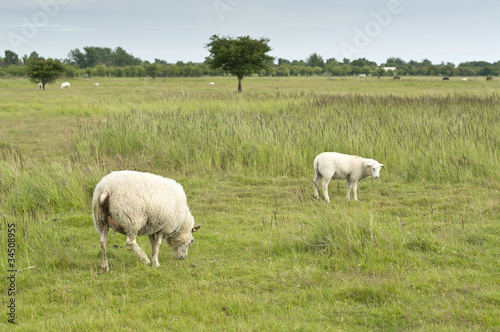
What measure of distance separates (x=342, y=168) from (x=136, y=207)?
4.73 metres

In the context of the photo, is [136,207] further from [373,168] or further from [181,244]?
[373,168]

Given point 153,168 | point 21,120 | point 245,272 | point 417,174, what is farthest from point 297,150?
point 21,120

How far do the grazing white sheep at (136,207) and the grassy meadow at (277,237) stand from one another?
481mm

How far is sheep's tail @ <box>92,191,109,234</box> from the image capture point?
517 cm

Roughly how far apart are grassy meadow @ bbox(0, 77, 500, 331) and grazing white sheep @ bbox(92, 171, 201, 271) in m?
0.48

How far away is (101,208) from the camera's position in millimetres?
5270

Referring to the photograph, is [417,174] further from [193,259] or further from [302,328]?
[302,328]

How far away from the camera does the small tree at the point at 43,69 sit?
49.6 meters

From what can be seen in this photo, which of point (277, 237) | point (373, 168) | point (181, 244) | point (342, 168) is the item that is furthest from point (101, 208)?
point (373, 168)

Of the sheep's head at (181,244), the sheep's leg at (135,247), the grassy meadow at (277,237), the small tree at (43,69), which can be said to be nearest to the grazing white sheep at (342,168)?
the grassy meadow at (277,237)

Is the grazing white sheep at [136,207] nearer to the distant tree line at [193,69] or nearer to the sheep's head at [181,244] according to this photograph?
the sheep's head at [181,244]

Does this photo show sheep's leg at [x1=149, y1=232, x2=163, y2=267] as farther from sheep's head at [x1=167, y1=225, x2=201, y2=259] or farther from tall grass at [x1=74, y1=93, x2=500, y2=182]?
tall grass at [x1=74, y1=93, x2=500, y2=182]

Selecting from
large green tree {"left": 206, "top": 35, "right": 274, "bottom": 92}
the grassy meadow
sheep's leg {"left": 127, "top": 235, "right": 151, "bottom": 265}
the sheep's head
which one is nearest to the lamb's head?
the grassy meadow

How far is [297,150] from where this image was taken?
11602 mm
